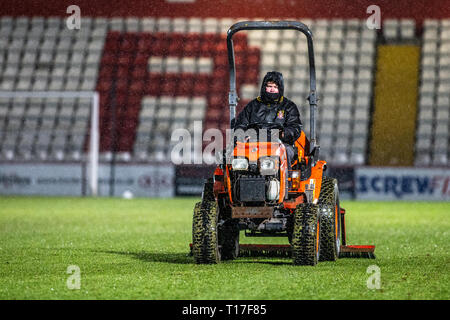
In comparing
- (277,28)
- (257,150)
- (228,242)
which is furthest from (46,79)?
→ (257,150)

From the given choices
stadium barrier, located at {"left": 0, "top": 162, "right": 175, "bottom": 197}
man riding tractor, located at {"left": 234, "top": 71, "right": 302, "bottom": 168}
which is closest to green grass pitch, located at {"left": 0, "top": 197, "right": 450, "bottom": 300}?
man riding tractor, located at {"left": 234, "top": 71, "right": 302, "bottom": 168}

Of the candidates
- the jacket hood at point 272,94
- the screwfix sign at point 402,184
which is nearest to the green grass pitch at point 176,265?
the jacket hood at point 272,94

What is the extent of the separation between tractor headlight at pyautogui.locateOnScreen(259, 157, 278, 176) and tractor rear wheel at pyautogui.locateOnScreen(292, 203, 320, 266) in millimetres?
506

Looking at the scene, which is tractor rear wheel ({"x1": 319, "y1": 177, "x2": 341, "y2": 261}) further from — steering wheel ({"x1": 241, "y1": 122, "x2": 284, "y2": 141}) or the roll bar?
steering wheel ({"x1": 241, "y1": 122, "x2": 284, "y2": 141})

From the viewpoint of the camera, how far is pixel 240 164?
27.4 ft

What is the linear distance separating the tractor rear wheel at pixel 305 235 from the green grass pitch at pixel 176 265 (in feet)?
0.47

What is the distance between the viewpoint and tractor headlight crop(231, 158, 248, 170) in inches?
329

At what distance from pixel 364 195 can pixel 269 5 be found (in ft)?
24.3

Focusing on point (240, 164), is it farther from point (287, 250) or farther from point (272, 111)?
point (287, 250)

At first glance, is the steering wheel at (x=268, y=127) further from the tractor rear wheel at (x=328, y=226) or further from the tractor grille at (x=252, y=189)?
the tractor rear wheel at (x=328, y=226)

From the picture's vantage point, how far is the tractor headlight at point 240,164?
8.35 metres

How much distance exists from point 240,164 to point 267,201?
48 centimetres

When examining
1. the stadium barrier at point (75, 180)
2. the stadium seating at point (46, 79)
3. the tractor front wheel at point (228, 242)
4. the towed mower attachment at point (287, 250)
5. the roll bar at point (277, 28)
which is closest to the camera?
the roll bar at point (277, 28)
